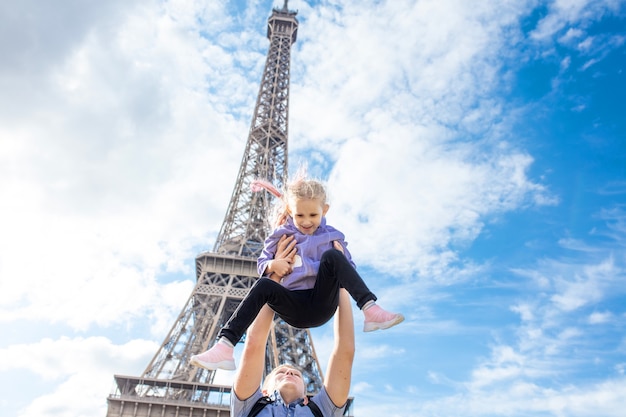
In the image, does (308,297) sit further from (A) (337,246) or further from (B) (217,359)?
(B) (217,359)

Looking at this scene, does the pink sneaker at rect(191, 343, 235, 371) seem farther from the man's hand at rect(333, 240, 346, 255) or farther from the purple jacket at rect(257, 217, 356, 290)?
the man's hand at rect(333, 240, 346, 255)

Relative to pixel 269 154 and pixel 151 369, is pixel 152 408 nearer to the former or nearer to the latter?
pixel 151 369

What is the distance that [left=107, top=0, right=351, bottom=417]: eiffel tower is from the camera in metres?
23.8

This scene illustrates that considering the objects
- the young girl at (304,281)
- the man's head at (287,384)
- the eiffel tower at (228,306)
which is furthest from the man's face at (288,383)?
the eiffel tower at (228,306)

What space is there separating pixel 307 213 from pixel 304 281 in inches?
20.2

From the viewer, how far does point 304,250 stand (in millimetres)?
4059

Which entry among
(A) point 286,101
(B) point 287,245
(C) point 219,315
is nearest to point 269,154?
(A) point 286,101

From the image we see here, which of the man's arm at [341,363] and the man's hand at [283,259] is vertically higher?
the man's hand at [283,259]

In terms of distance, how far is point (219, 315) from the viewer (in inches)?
1089

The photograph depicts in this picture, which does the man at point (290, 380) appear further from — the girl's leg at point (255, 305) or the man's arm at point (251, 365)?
the girl's leg at point (255, 305)

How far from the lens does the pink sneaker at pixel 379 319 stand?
11.3 feet

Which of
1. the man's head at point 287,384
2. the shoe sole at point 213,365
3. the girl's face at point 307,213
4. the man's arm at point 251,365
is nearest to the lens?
the shoe sole at point 213,365

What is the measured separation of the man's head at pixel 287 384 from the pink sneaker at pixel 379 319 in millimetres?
781

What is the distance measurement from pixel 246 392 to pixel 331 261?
1.07 metres
